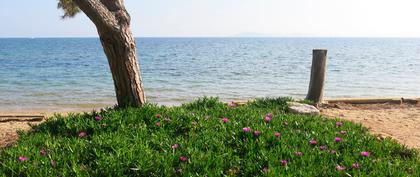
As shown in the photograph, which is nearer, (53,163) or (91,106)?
(53,163)

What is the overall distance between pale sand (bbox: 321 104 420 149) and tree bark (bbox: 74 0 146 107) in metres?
3.90

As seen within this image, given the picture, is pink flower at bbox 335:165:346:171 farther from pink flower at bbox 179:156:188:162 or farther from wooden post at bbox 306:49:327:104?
wooden post at bbox 306:49:327:104

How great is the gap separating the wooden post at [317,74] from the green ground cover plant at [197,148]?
413 cm

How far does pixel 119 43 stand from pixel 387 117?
19.4 ft

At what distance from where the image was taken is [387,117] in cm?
979

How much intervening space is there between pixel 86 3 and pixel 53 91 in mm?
13458

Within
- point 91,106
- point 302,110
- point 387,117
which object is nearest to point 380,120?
point 387,117

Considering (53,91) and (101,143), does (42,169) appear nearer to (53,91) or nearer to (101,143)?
(101,143)

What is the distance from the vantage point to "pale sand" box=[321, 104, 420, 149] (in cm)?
793

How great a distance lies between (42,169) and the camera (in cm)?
448

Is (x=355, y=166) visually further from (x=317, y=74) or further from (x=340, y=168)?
(x=317, y=74)

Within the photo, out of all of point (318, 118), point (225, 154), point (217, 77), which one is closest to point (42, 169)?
point (225, 154)

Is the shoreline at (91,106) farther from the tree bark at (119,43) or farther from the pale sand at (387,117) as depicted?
the tree bark at (119,43)

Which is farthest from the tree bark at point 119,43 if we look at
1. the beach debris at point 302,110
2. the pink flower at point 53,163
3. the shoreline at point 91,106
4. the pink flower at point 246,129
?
the shoreline at point 91,106
